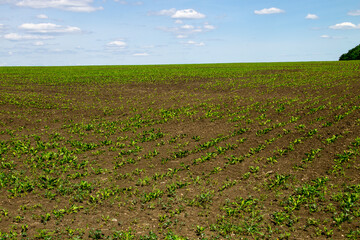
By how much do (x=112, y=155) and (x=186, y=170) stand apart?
387 centimetres

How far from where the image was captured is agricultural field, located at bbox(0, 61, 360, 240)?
8.31 metres

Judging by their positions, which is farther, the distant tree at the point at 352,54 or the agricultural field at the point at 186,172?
the distant tree at the point at 352,54

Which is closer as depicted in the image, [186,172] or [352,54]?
[186,172]

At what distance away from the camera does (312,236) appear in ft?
25.4

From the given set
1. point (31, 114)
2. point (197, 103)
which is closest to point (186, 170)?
point (197, 103)

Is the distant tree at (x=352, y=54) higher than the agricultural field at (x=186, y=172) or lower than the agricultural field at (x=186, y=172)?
higher

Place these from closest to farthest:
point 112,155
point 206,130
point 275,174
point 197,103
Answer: point 275,174 < point 112,155 < point 206,130 < point 197,103

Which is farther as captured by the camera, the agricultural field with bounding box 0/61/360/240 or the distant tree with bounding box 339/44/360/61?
the distant tree with bounding box 339/44/360/61

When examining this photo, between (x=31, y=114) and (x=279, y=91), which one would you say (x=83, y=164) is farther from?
(x=279, y=91)

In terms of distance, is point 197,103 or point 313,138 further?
point 197,103

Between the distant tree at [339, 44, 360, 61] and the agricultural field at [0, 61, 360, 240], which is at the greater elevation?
the distant tree at [339, 44, 360, 61]

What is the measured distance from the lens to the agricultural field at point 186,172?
831 cm

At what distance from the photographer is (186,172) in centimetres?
1194

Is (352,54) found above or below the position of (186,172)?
above
